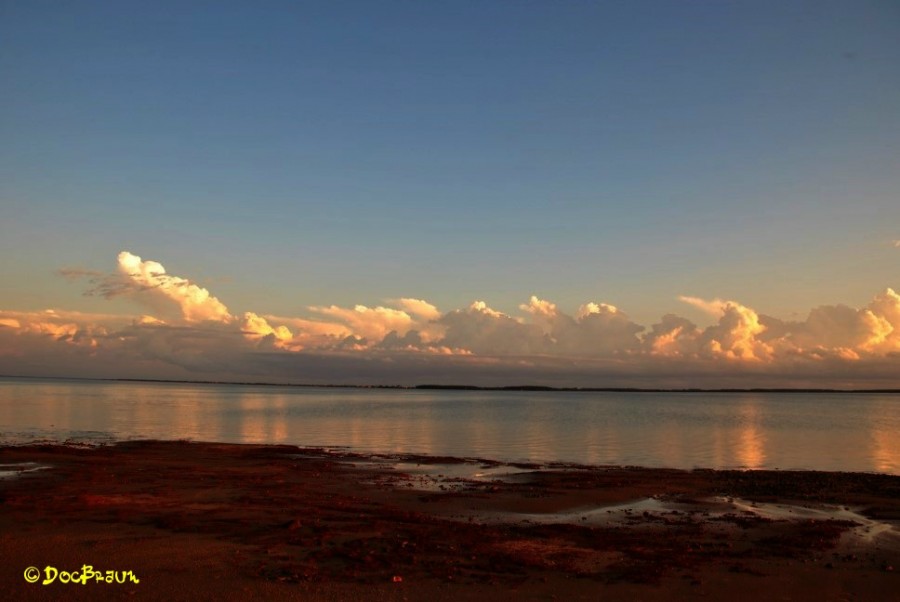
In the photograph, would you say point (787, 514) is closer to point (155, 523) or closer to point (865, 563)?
point (865, 563)

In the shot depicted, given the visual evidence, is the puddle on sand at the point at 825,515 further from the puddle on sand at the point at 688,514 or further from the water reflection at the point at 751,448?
the water reflection at the point at 751,448

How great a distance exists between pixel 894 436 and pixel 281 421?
73474mm

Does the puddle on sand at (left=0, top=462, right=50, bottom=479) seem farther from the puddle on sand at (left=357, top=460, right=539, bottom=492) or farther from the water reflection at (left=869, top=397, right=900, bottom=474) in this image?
the water reflection at (left=869, top=397, right=900, bottom=474)

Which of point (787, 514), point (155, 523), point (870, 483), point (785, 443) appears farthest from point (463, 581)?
point (785, 443)

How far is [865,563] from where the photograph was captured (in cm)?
1672

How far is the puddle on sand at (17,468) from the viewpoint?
95.1ft

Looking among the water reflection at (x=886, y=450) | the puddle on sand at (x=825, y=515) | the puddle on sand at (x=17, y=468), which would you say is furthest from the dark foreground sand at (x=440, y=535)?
the water reflection at (x=886, y=450)

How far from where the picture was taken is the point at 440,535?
733 inches

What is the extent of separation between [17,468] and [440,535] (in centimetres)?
2476

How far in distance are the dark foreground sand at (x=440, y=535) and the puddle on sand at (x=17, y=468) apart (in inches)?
9.0

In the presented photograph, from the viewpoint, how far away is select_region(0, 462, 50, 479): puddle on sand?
29.0 m

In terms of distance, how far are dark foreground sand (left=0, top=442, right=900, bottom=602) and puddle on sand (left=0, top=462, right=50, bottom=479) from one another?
229 millimetres
